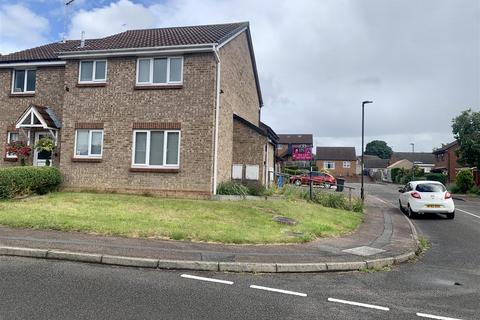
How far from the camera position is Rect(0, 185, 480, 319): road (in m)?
5.08

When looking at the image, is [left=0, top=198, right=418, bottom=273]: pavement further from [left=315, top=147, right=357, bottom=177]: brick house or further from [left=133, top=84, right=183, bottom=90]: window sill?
[left=315, top=147, right=357, bottom=177]: brick house

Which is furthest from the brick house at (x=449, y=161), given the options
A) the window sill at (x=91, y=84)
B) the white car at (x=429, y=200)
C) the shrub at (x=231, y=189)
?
the window sill at (x=91, y=84)

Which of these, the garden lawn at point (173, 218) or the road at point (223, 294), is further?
the garden lawn at point (173, 218)

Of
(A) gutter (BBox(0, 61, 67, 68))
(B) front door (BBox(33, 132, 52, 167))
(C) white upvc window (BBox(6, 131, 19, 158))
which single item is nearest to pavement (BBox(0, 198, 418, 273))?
(B) front door (BBox(33, 132, 52, 167))

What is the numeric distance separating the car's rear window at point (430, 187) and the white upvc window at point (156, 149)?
10717 millimetres

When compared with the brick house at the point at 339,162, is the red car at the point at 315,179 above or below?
below

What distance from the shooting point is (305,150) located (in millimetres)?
18812

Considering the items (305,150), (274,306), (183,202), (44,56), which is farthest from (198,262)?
(44,56)

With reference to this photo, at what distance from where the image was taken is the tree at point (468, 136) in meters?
35.6

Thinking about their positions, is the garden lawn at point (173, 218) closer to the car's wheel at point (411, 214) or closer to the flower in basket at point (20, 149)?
the flower in basket at point (20, 149)

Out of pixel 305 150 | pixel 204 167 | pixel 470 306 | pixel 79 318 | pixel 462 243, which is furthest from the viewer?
pixel 305 150

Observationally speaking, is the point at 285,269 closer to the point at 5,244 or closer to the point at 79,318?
the point at 79,318

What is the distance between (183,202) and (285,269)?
726cm

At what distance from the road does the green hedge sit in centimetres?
730
